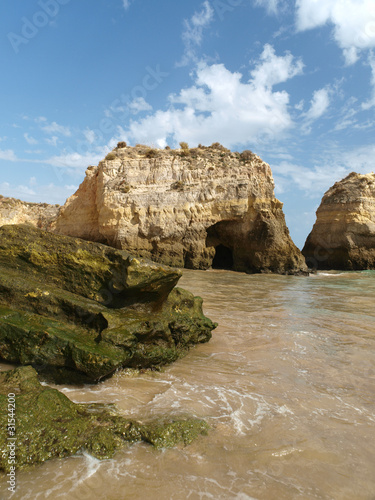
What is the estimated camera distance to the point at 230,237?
1956cm

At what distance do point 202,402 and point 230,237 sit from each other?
17012 mm

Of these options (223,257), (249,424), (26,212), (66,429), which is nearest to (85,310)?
(66,429)

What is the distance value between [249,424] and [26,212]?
3450cm

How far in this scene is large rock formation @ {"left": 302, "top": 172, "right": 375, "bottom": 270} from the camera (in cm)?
2359

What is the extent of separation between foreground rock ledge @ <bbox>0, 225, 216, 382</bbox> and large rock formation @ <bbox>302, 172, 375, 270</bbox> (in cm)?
2290

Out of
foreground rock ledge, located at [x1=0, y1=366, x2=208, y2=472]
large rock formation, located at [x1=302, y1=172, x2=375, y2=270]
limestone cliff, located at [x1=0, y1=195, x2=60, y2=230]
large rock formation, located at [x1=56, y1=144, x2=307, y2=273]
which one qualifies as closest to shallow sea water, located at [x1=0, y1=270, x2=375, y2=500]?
foreground rock ledge, located at [x1=0, y1=366, x2=208, y2=472]

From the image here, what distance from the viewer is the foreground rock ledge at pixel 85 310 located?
316cm

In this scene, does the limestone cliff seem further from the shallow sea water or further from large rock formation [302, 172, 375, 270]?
the shallow sea water

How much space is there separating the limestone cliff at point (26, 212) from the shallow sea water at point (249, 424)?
96.2ft

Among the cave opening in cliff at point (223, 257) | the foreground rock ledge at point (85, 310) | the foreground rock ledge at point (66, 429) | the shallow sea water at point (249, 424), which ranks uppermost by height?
the cave opening in cliff at point (223, 257)

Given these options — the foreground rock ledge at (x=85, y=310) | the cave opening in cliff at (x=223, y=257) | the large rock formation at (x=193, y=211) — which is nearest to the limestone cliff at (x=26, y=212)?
the large rock formation at (x=193, y=211)

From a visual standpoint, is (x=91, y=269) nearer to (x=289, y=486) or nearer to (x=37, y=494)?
(x=37, y=494)

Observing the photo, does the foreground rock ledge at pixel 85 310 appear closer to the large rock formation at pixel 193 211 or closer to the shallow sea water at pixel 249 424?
the shallow sea water at pixel 249 424

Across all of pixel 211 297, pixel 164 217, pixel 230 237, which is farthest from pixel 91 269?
pixel 230 237
